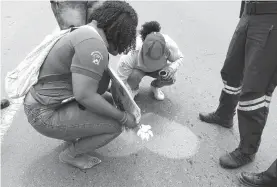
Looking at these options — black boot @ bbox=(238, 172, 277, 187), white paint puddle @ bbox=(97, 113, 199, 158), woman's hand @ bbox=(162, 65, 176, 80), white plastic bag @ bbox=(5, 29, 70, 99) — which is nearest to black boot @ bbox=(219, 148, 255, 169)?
black boot @ bbox=(238, 172, 277, 187)

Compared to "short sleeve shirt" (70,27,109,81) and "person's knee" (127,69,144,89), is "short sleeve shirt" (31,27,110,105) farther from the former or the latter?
"person's knee" (127,69,144,89)

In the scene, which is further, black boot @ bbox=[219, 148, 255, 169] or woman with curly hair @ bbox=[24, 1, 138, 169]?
black boot @ bbox=[219, 148, 255, 169]

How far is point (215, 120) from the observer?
9.00 ft

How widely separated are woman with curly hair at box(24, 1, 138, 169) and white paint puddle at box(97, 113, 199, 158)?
38 cm

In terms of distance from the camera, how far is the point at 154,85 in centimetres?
307

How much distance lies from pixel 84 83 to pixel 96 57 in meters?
0.17

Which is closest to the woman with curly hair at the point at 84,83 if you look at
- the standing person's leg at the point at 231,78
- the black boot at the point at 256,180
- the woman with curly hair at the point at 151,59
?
the woman with curly hair at the point at 151,59

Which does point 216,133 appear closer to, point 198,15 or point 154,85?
point 154,85

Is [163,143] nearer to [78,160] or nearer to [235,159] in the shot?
[235,159]

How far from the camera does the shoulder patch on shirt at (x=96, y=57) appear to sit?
1683mm

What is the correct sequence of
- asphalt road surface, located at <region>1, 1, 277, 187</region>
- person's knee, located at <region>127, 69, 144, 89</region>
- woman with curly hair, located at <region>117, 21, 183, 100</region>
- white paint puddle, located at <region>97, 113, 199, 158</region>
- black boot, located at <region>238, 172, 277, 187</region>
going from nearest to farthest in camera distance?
1. black boot, located at <region>238, 172, 277, 187</region>
2. asphalt road surface, located at <region>1, 1, 277, 187</region>
3. white paint puddle, located at <region>97, 113, 199, 158</region>
4. woman with curly hair, located at <region>117, 21, 183, 100</region>
5. person's knee, located at <region>127, 69, 144, 89</region>

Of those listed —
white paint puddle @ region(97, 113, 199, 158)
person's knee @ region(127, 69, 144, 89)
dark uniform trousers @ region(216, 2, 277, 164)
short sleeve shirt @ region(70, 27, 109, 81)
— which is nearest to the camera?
short sleeve shirt @ region(70, 27, 109, 81)

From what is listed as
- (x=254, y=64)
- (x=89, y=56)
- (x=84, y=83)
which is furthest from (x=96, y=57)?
(x=254, y=64)

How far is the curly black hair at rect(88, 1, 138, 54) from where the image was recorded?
180cm
